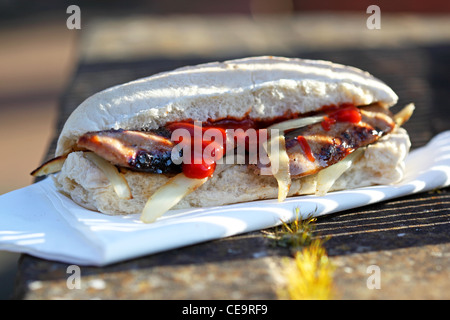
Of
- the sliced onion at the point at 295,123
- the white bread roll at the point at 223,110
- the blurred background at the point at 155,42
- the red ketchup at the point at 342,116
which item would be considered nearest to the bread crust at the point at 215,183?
the white bread roll at the point at 223,110

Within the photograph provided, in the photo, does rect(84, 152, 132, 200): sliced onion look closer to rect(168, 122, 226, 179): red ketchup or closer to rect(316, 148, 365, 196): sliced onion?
rect(168, 122, 226, 179): red ketchup

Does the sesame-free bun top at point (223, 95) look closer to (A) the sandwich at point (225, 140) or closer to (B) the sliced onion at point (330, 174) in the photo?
(A) the sandwich at point (225, 140)

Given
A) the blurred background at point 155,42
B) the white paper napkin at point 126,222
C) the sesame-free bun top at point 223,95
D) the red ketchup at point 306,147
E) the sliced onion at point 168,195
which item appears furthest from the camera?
the blurred background at point 155,42

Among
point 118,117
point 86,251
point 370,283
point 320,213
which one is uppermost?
point 118,117

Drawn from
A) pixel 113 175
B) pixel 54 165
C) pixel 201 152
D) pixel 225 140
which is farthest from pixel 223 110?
pixel 54 165

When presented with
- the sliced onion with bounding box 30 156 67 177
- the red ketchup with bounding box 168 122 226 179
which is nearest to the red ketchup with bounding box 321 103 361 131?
the red ketchup with bounding box 168 122 226 179

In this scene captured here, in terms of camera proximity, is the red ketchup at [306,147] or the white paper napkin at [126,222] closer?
the white paper napkin at [126,222]
